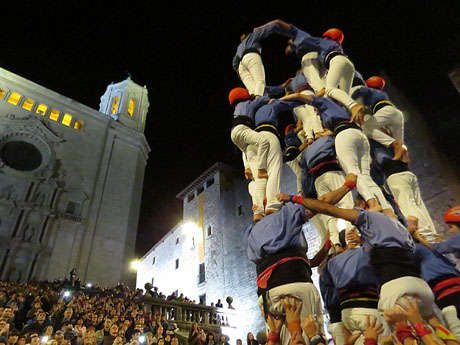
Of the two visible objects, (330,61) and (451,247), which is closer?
(451,247)

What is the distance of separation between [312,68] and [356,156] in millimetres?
2511

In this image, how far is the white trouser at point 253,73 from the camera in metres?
5.92

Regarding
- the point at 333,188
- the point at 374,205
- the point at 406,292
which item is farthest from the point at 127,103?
the point at 406,292

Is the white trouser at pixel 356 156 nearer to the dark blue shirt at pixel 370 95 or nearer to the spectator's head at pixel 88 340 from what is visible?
the dark blue shirt at pixel 370 95

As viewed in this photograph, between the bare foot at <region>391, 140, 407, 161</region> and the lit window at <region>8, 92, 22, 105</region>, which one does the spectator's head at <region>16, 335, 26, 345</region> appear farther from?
the lit window at <region>8, 92, 22, 105</region>

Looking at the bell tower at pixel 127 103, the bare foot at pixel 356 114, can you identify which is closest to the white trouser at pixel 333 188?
the bare foot at pixel 356 114

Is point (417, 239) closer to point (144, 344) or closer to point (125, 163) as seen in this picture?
point (144, 344)

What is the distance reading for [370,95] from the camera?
229 inches

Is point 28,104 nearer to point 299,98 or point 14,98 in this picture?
point 14,98

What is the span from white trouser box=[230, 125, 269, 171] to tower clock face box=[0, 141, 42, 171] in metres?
21.4

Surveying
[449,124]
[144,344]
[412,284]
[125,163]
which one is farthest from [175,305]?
[125,163]

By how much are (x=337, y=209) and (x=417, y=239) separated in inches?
62.6

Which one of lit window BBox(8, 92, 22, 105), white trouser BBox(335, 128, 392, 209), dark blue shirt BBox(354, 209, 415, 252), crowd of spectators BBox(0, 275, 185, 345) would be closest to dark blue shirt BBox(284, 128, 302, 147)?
white trouser BBox(335, 128, 392, 209)

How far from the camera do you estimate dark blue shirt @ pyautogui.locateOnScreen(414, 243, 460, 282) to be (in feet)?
12.1
